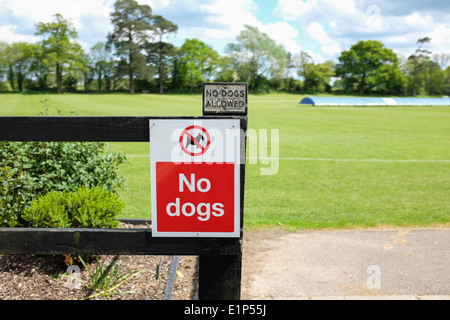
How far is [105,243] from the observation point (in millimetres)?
2713

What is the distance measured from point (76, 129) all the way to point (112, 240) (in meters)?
0.71

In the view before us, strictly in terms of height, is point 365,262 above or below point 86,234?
below

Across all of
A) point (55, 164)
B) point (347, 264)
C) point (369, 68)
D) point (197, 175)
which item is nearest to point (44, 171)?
point (55, 164)

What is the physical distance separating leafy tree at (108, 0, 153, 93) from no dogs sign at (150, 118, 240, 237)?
235 ft

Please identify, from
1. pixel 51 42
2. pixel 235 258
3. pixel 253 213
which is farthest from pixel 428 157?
pixel 51 42

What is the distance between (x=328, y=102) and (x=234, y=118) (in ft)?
164

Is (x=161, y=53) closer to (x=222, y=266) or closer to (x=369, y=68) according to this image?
(x=369, y=68)

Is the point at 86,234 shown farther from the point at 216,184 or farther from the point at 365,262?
the point at 365,262

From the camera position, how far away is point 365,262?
4.55 m

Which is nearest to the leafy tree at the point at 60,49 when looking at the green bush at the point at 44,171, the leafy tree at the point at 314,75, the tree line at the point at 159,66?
the tree line at the point at 159,66

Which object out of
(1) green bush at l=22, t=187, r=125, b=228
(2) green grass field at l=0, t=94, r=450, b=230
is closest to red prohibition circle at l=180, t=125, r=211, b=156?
(1) green bush at l=22, t=187, r=125, b=228

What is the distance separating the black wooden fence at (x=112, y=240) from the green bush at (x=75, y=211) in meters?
1.18

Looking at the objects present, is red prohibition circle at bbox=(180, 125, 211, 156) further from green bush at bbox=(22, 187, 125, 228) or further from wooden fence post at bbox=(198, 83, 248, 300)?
green bush at bbox=(22, 187, 125, 228)

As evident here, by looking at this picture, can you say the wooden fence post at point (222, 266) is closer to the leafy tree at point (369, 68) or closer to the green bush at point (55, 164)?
the green bush at point (55, 164)
